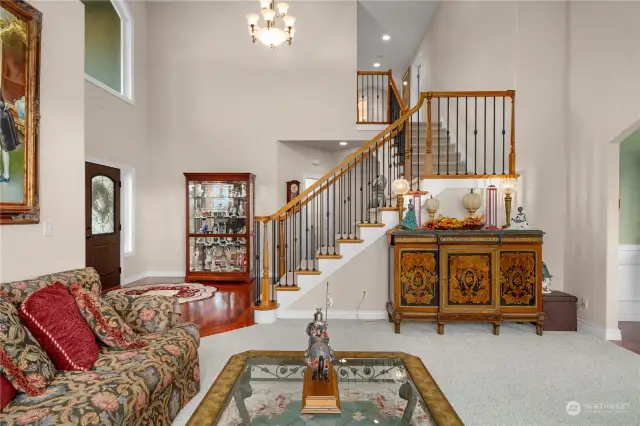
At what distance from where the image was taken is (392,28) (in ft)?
28.3

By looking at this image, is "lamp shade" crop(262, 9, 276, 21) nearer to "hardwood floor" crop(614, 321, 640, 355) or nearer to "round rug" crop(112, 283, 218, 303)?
"round rug" crop(112, 283, 218, 303)

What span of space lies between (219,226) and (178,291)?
155cm

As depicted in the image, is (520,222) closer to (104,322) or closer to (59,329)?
(104,322)

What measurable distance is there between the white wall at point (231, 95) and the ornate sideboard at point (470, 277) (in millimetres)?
3726

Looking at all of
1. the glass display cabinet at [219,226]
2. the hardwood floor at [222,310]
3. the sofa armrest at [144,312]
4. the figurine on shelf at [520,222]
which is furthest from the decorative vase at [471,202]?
the glass display cabinet at [219,226]

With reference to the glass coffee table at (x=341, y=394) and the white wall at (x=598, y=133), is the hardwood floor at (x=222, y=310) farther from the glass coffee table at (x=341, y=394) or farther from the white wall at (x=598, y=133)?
the white wall at (x=598, y=133)

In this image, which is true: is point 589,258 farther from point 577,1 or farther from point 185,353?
point 185,353

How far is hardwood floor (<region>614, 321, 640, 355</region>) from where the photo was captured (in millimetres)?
3737

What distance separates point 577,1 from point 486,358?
421 cm

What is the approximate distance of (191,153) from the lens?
7.21 metres

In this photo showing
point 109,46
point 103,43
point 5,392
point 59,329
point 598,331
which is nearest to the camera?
point 5,392

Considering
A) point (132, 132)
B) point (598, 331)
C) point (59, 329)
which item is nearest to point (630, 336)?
point (598, 331)

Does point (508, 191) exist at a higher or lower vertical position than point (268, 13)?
lower

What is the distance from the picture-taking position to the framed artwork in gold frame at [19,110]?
239 cm
